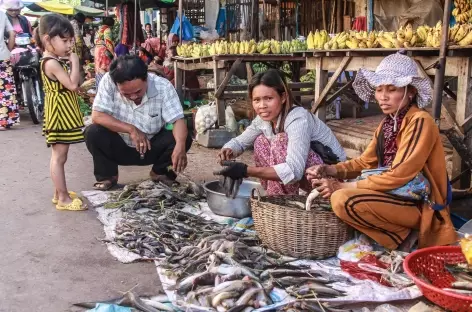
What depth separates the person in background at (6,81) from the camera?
8.64 meters

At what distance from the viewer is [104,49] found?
458 inches

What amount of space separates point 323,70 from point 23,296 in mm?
4353

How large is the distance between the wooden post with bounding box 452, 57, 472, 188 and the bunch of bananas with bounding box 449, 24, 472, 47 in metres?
0.16

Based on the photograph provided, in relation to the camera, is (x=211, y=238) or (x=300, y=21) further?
(x=300, y=21)

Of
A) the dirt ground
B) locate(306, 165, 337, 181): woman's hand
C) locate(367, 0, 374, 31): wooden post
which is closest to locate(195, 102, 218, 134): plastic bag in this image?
the dirt ground

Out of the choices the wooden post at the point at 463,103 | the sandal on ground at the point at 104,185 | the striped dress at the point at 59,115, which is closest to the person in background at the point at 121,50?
the sandal on ground at the point at 104,185

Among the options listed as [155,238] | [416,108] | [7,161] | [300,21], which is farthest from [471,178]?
[300,21]

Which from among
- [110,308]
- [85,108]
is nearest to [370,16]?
[85,108]

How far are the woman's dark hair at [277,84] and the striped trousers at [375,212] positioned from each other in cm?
98

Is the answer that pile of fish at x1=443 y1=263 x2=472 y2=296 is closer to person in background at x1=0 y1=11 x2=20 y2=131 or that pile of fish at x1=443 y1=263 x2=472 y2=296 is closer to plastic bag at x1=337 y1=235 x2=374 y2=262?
plastic bag at x1=337 y1=235 x2=374 y2=262

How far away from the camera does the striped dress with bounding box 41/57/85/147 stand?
4527 millimetres

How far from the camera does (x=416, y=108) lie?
3.32m

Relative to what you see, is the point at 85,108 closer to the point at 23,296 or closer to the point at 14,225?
the point at 14,225

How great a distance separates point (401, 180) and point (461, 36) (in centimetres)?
208
